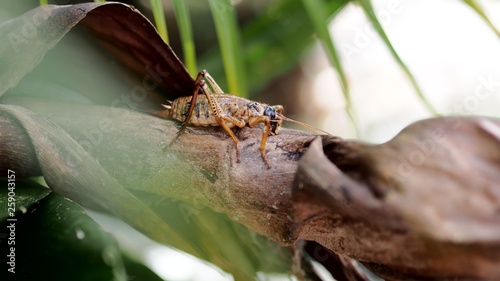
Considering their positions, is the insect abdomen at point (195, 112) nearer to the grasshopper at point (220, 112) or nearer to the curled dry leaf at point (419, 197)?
the grasshopper at point (220, 112)

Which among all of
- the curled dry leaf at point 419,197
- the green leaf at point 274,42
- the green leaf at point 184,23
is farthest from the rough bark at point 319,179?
the green leaf at point 274,42

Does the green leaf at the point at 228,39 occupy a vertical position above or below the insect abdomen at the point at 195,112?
above

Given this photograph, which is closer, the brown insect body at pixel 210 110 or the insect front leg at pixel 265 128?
the insect front leg at pixel 265 128

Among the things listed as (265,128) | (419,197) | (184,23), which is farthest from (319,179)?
(184,23)

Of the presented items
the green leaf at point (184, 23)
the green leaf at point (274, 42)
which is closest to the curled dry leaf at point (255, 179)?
the green leaf at point (184, 23)

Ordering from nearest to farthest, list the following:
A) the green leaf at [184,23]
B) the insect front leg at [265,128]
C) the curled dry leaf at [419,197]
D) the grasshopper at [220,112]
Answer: the curled dry leaf at [419,197] < the insect front leg at [265,128] < the grasshopper at [220,112] < the green leaf at [184,23]

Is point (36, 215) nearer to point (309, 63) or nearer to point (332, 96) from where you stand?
point (309, 63)

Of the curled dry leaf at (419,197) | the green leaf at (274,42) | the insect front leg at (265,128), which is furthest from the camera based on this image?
the green leaf at (274,42)

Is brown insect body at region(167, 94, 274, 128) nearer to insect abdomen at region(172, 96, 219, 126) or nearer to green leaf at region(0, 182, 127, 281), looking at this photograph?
insect abdomen at region(172, 96, 219, 126)

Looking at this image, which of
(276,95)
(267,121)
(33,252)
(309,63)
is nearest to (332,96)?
(309,63)

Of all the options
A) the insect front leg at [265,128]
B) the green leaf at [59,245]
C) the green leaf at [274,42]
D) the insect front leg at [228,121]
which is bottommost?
the green leaf at [59,245]
